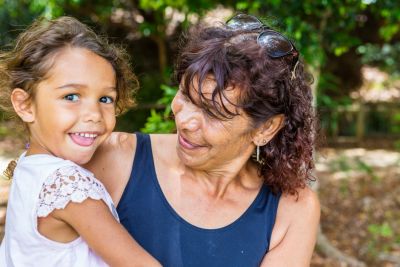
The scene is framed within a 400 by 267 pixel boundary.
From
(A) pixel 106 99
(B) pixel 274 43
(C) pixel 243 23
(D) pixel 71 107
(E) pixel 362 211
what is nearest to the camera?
(D) pixel 71 107

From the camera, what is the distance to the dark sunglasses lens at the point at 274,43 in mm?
1972

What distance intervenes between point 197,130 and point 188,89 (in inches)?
5.7

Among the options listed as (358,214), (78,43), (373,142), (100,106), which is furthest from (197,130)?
(373,142)

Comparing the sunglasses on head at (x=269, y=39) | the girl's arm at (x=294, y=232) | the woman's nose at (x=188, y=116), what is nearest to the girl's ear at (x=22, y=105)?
the woman's nose at (x=188, y=116)

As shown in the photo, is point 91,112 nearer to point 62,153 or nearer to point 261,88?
point 62,153

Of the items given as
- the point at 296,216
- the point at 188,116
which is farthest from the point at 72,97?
the point at 296,216

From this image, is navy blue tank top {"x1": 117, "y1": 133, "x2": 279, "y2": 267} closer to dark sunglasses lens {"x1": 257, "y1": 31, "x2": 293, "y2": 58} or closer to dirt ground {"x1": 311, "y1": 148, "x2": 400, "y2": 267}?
dark sunglasses lens {"x1": 257, "y1": 31, "x2": 293, "y2": 58}

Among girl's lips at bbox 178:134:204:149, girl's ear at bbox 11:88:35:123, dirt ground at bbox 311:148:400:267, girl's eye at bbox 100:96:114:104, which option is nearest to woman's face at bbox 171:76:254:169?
girl's lips at bbox 178:134:204:149

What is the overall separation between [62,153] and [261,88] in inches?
27.8

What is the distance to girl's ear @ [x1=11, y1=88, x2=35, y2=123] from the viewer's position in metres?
1.82

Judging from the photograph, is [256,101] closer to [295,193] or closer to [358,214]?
[295,193]

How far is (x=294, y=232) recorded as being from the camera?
2113 mm

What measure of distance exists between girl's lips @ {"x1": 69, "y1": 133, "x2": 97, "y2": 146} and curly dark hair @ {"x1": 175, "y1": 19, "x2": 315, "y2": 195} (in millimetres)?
379

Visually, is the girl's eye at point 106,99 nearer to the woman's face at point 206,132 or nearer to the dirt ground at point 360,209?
the woman's face at point 206,132
